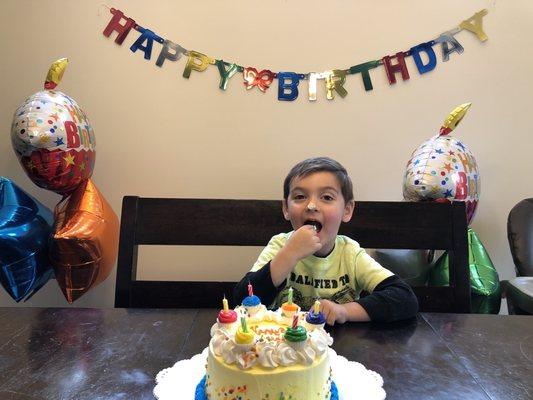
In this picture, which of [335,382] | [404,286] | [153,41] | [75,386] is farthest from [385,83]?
[75,386]

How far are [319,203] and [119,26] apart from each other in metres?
1.29

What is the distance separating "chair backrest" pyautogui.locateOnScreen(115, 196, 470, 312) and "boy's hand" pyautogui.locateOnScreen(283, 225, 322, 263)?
0.22 metres

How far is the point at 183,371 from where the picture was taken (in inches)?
24.6

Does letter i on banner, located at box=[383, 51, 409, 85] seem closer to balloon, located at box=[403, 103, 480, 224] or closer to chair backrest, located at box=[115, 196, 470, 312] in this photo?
balloon, located at box=[403, 103, 480, 224]

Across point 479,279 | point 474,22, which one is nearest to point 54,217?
point 479,279

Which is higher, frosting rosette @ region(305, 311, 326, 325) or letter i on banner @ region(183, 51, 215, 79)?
letter i on banner @ region(183, 51, 215, 79)

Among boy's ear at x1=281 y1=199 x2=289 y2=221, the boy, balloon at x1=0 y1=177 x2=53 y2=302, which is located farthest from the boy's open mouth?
balloon at x1=0 y1=177 x2=53 y2=302

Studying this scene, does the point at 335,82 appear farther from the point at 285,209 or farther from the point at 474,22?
the point at 285,209

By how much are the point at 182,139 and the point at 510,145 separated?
56.2 inches

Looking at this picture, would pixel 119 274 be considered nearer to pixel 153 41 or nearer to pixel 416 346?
pixel 416 346

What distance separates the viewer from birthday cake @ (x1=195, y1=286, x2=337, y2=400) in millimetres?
533

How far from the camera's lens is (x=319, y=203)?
3.24ft

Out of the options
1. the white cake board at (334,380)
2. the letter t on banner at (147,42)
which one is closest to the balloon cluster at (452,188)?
the white cake board at (334,380)

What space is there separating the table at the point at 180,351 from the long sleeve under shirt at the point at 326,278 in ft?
0.39
